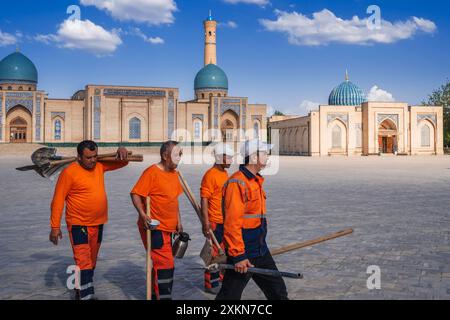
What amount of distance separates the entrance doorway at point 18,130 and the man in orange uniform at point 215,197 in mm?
41788

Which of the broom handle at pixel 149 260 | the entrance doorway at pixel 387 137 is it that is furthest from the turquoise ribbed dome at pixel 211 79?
the broom handle at pixel 149 260

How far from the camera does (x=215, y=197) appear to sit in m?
4.05

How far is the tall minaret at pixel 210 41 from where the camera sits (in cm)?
Result: 5244

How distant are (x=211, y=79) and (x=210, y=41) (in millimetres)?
5350

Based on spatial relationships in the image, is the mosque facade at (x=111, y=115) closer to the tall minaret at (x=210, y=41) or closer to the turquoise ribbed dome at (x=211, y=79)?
the turquoise ribbed dome at (x=211, y=79)

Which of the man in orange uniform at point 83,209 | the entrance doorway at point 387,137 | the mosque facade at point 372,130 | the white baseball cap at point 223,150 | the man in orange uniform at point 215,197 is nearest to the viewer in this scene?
the man in orange uniform at point 83,209

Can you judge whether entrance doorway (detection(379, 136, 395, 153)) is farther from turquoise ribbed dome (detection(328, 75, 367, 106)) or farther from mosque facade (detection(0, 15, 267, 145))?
mosque facade (detection(0, 15, 267, 145))

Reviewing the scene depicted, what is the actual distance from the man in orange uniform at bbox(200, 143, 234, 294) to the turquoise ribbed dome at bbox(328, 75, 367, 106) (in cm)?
5104

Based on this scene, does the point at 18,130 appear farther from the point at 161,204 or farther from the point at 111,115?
the point at 161,204

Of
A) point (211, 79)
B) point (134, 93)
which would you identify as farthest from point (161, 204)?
point (211, 79)
